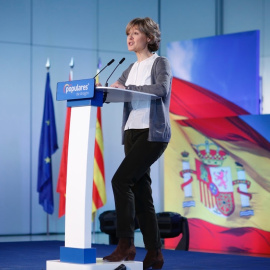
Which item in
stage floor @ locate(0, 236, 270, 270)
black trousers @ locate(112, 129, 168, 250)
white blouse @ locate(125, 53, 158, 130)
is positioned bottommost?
stage floor @ locate(0, 236, 270, 270)

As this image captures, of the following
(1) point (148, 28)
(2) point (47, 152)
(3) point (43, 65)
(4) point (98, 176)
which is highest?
(3) point (43, 65)

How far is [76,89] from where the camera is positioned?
285cm

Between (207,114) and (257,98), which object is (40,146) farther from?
(257,98)

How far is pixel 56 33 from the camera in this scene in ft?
25.9

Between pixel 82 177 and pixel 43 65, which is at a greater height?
pixel 43 65

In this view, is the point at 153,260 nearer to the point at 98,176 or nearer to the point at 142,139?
the point at 142,139

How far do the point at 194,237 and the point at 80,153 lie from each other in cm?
326

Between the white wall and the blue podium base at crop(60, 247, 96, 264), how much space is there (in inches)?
187

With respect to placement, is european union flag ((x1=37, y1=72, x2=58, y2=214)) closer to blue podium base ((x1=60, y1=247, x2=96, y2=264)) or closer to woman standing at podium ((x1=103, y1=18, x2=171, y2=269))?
woman standing at podium ((x1=103, y1=18, x2=171, y2=269))

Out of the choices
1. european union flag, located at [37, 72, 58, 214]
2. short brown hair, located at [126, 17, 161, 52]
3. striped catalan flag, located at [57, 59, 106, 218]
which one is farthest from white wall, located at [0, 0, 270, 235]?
short brown hair, located at [126, 17, 161, 52]

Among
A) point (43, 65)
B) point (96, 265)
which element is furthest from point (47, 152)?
point (96, 265)

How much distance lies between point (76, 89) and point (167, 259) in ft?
5.36

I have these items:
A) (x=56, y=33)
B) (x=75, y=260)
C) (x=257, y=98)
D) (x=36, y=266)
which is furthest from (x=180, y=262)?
(x=56, y=33)

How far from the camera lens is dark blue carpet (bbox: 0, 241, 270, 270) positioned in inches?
142
